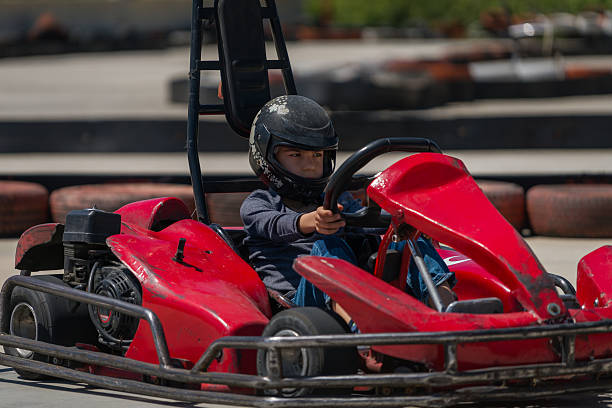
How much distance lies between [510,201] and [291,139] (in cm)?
366

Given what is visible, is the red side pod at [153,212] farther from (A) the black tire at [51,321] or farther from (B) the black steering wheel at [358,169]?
(B) the black steering wheel at [358,169]

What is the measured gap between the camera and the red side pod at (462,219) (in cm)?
324

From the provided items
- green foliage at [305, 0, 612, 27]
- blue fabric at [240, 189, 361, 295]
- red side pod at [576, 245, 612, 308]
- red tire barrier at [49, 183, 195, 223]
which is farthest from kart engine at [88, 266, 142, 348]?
green foliage at [305, 0, 612, 27]

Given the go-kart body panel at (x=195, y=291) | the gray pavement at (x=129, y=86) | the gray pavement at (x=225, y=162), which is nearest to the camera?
the go-kart body panel at (x=195, y=291)

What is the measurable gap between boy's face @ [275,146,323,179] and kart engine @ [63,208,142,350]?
58 cm

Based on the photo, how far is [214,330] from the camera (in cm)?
341

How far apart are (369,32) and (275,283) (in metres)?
40.3

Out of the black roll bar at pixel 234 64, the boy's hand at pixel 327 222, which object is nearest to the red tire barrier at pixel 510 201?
the black roll bar at pixel 234 64

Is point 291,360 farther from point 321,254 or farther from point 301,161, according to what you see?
point 301,161

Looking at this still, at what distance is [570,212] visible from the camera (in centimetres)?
704

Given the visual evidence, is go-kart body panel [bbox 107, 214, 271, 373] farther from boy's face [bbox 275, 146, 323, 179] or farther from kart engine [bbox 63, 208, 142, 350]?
boy's face [bbox 275, 146, 323, 179]

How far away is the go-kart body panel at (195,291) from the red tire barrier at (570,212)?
361cm

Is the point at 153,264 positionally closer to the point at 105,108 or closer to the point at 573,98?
the point at 105,108

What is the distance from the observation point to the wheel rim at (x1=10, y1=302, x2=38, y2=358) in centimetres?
401
